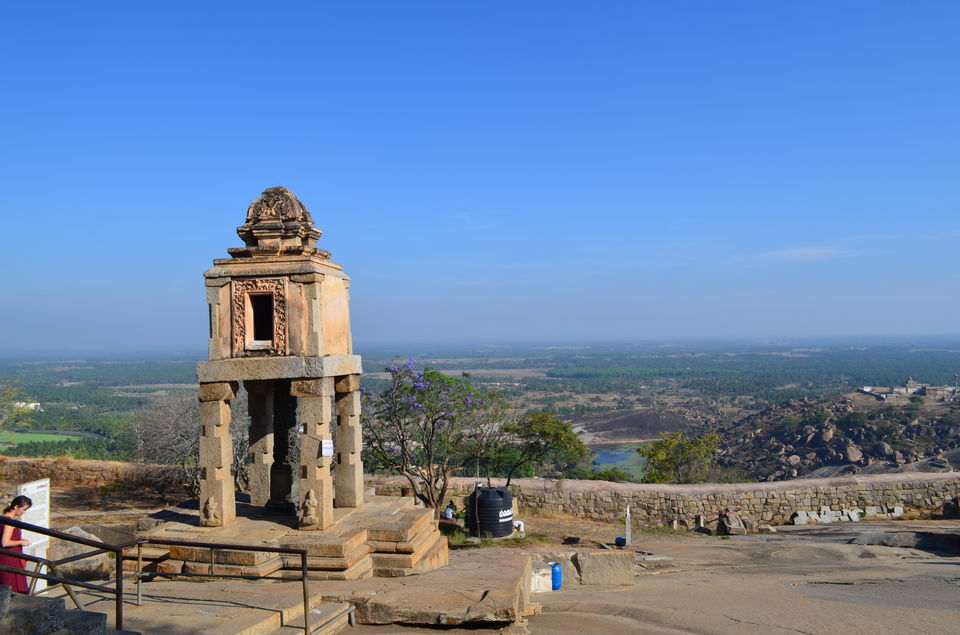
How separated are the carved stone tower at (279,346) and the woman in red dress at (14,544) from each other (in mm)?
2493

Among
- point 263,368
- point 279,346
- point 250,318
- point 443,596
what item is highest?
point 250,318

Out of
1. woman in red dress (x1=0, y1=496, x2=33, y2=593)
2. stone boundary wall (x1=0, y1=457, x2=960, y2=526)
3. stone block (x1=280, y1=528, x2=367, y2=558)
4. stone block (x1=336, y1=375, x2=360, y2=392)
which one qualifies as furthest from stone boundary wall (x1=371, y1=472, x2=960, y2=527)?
woman in red dress (x1=0, y1=496, x2=33, y2=593)

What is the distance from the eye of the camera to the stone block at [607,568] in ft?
35.2

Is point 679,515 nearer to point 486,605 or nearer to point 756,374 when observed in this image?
point 486,605

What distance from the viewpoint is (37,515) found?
8.11 meters

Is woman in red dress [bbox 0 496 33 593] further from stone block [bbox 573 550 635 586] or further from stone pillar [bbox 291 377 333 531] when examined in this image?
stone block [bbox 573 550 635 586]

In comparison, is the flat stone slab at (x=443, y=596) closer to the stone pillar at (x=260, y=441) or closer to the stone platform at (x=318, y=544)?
the stone platform at (x=318, y=544)

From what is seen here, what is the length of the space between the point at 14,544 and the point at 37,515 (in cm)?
184

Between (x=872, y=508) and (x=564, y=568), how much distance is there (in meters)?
9.57

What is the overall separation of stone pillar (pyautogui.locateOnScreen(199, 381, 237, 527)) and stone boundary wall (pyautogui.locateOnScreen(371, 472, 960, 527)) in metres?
7.89

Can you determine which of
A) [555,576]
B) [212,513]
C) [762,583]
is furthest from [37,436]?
[762,583]

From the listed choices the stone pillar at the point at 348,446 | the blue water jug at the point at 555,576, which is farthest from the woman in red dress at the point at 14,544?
the blue water jug at the point at 555,576

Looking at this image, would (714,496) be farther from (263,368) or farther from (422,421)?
(263,368)

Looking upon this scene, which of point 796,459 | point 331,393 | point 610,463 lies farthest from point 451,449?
point 610,463
